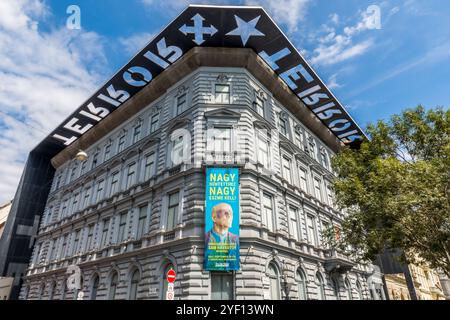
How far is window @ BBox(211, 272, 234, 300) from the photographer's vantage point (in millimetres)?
15156

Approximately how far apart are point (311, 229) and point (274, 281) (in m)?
7.36

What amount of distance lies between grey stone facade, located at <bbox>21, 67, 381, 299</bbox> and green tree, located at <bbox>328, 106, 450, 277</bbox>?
207 inches

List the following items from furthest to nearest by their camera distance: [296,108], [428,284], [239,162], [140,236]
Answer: [428,284]
[296,108]
[140,236]
[239,162]

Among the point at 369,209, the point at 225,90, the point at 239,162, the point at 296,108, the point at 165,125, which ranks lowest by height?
the point at 369,209

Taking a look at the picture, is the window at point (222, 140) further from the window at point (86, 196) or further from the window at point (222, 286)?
the window at point (86, 196)

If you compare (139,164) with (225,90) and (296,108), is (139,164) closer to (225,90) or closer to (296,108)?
(225,90)

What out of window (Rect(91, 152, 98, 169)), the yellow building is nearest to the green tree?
window (Rect(91, 152, 98, 169))

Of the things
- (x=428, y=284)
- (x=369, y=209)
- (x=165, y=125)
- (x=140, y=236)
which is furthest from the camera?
(x=428, y=284)

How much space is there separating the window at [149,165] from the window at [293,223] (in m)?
10.9

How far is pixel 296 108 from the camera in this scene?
1048 inches

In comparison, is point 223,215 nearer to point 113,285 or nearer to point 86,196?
point 113,285

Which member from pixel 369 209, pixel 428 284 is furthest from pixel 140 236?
pixel 428 284

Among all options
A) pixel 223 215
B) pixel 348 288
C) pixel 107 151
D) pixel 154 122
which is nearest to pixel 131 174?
pixel 154 122
